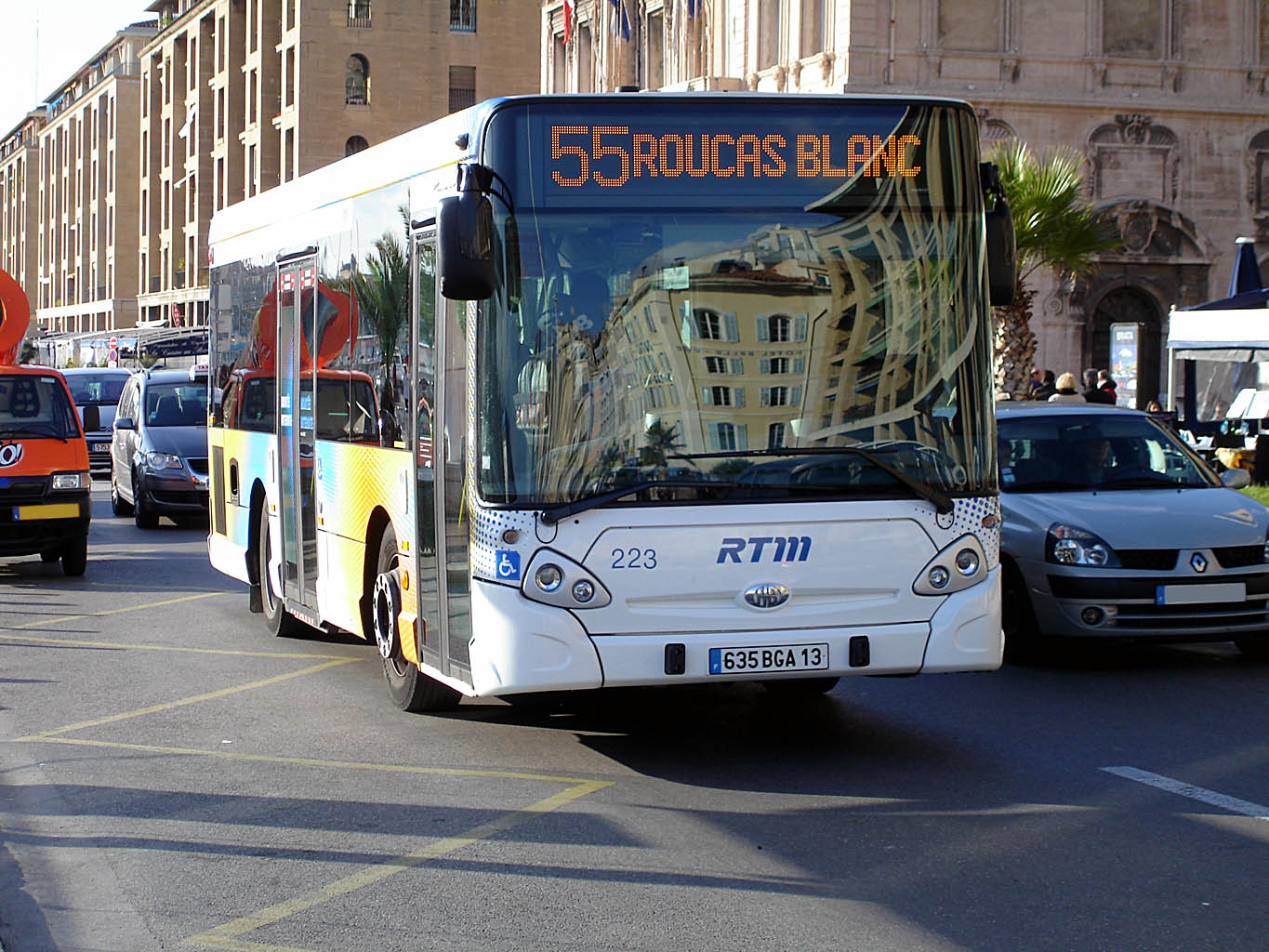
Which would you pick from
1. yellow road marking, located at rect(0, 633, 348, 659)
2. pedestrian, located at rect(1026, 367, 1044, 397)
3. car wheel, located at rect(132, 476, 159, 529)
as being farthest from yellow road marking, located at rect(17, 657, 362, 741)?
pedestrian, located at rect(1026, 367, 1044, 397)

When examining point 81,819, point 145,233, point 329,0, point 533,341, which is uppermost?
point 329,0

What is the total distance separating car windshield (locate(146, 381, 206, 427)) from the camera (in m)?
22.1

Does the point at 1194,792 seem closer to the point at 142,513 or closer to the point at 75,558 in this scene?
the point at 75,558

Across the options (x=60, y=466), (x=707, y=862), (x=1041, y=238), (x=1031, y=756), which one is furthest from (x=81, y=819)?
(x=1041, y=238)

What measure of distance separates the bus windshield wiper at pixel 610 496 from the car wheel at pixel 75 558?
387 inches

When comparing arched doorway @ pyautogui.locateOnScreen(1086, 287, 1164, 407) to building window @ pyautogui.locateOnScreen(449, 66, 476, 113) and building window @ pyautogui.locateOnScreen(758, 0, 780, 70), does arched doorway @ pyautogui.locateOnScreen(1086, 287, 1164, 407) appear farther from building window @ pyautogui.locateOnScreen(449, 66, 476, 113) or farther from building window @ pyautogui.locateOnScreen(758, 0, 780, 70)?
building window @ pyautogui.locateOnScreen(449, 66, 476, 113)

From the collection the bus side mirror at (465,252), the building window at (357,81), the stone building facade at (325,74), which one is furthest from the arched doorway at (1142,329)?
the building window at (357,81)

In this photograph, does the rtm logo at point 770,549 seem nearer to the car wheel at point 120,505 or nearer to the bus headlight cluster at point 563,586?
the bus headlight cluster at point 563,586

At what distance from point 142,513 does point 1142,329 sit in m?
24.4

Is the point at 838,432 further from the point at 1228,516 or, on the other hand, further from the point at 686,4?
the point at 686,4

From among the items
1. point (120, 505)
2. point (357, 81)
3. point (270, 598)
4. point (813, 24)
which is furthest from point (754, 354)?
point (357, 81)

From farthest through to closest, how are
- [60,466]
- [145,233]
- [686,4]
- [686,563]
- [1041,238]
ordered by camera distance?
1. [145,233]
2. [686,4]
3. [1041,238]
4. [60,466]
5. [686,563]

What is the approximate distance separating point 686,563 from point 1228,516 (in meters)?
4.60

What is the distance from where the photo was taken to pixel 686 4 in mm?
42844
